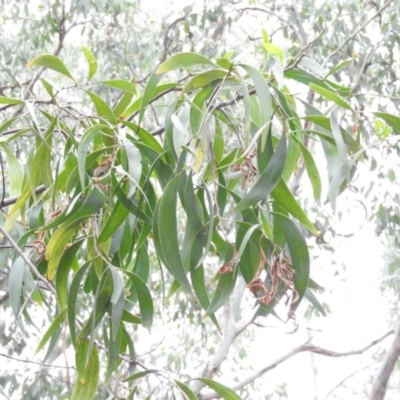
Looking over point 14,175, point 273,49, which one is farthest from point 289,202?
point 14,175

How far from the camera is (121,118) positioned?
88 centimetres

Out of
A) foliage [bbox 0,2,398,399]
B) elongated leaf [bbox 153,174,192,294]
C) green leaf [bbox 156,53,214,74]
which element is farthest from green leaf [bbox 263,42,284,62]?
elongated leaf [bbox 153,174,192,294]

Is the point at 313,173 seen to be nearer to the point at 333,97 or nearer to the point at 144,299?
the point at 333,97

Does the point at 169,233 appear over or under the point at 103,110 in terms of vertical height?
under

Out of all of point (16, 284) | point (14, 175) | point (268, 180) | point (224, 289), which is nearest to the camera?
point (268, 180)

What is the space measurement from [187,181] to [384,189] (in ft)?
8.25

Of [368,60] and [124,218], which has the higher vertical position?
[368,60]

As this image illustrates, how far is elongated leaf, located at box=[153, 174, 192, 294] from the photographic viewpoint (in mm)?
706

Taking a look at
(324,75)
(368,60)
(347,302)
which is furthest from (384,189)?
(347,302)

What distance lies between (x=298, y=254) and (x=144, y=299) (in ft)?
0.59

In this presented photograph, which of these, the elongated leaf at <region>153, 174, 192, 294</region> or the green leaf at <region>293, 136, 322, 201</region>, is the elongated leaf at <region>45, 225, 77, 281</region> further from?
the green leaf at <region>293, 136, 322, 201</region>

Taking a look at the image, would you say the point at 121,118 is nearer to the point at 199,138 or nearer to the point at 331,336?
the point at 199,138

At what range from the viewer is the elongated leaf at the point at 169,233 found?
2.31ft

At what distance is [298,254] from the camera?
0.75 m
